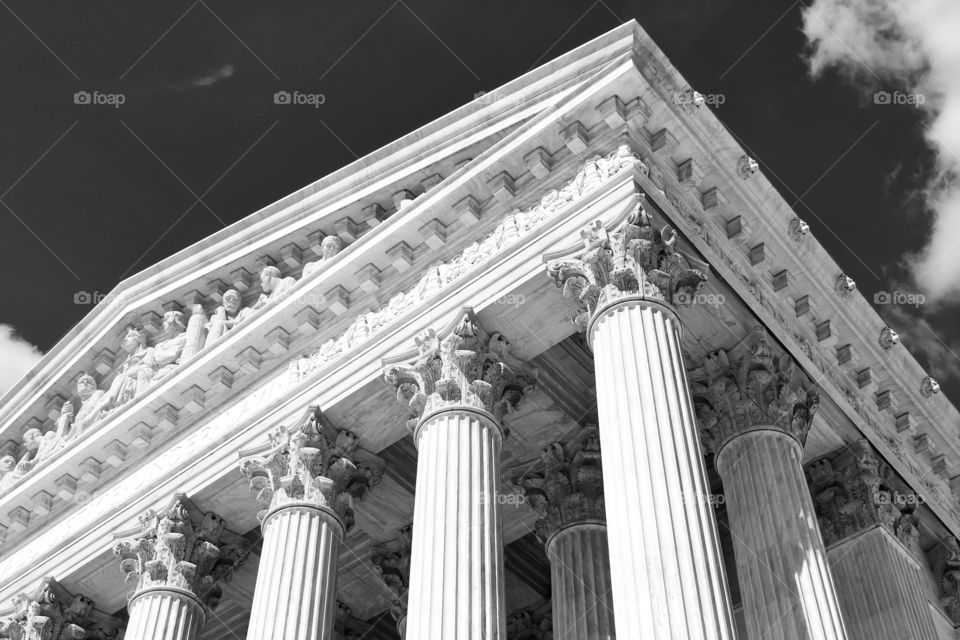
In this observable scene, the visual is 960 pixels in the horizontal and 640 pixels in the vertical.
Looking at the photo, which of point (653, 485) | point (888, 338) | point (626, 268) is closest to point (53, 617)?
point (626, 268)

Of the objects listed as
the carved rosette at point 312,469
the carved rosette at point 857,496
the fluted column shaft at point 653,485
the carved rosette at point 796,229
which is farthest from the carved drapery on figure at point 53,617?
the carved rosette at point 796,229

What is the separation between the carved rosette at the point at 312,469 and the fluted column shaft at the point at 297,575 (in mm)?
337

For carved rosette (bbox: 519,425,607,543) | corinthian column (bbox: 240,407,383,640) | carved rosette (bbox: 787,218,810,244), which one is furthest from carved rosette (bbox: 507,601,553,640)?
carved rosette (bbox: 787,218,810,244)

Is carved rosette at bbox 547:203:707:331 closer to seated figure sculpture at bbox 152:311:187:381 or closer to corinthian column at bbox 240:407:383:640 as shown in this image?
corinthian column at bbox 240:407:383:640

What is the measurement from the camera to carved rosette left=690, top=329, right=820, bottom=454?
2577cm

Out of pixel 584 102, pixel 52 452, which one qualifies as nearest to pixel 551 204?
pixel 584 102

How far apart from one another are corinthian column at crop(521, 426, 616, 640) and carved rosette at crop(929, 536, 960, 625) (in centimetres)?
989

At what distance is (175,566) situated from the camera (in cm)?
2822

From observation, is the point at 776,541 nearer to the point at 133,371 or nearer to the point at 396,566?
the point at 396,566

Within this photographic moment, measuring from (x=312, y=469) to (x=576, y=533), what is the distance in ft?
19.7

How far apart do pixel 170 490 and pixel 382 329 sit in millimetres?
6966

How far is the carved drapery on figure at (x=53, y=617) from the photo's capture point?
30.8m

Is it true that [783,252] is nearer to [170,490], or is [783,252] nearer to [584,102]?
[584,102]

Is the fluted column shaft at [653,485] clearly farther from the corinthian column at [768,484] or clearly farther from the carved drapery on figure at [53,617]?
the carved drapery on figure at [53,617]
